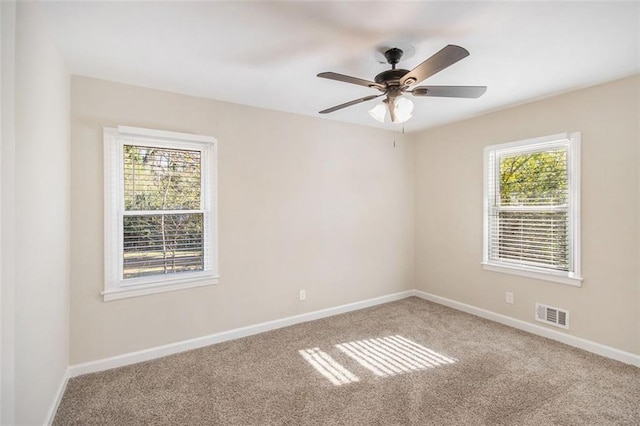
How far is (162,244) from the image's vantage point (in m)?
3.04

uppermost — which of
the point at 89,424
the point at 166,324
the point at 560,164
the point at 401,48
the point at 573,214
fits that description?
the point at 401,48

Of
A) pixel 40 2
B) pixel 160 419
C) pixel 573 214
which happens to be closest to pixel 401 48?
pixel 40 2

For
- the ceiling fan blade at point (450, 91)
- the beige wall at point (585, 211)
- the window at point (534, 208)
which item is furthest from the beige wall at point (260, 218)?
the ceiling fan blade at point (450, 91)

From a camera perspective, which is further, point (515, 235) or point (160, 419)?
point (515, 235)

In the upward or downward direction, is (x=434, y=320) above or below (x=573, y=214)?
below

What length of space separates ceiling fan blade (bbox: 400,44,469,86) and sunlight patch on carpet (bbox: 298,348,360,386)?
2.27 meters

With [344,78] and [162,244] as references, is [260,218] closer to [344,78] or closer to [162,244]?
[162,244]

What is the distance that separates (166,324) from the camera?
3.02 meters

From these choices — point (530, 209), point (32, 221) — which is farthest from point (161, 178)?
point (530, 209)

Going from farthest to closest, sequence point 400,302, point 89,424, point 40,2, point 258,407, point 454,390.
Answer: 1. point 400,302
2. point 454,390
3. point 258,407
4. point 89,424
5. point 40,2

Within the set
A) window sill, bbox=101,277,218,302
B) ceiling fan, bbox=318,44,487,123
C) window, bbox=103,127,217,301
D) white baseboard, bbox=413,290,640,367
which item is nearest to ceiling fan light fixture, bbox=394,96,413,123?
ceiling fan, bbox=318,44,487,123

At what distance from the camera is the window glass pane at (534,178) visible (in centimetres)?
325

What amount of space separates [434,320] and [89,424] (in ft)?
11.0

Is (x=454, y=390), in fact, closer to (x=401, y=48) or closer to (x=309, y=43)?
(x=401, y=48)
